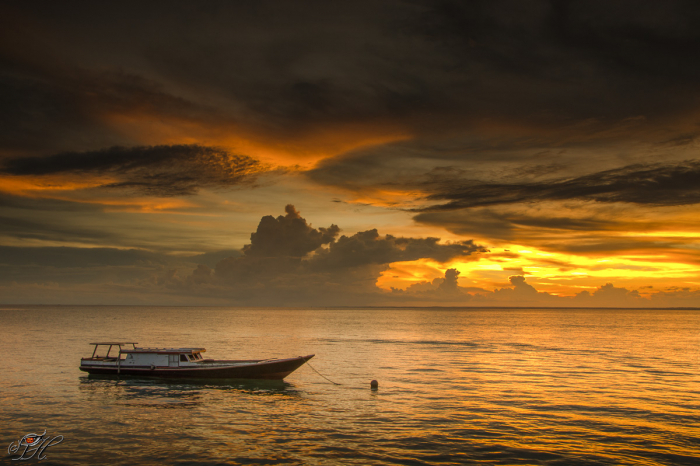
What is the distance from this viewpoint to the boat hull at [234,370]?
171 ft

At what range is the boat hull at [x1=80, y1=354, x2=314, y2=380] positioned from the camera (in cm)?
5209

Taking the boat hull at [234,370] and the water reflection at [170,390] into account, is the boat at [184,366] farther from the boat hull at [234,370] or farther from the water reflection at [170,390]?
the water reflection at [170,390]

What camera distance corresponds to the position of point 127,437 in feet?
105

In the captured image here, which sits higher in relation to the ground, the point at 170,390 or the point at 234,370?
the point at 234,370

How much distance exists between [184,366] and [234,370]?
6.23 metres

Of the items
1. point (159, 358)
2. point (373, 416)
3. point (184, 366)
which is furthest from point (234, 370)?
point (373, 416)

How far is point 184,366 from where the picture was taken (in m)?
53.8

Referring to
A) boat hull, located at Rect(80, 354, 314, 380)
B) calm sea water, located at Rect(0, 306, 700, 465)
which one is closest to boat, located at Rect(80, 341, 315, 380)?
boat hull, located at Rect(80, 354, 314, 380)

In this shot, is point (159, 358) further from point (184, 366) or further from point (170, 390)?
point (170, 390)

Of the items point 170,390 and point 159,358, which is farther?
point 159,358

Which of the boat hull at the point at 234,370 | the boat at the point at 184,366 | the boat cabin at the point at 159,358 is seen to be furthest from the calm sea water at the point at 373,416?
the boat cabin at the point at 159,358

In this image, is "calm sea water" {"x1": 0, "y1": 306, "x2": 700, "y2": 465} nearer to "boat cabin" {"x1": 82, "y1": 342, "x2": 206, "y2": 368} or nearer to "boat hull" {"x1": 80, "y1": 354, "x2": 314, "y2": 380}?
"boat hull" {"x1": 80, "y1": 354, "x2": 314, "y2": 380}

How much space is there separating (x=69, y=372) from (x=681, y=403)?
67765 mm

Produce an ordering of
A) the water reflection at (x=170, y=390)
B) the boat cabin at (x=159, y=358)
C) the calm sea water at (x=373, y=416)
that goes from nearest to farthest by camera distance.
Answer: the calm sea water at (x=373, y=416), the water reflection at (x=170, y=390), the boat cabin at (x=159, y=358)
